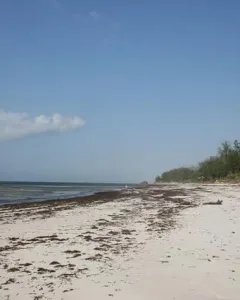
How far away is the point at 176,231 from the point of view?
14.7 metres

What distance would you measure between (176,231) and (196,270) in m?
6.07

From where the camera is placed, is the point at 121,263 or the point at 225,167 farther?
the point at 225,167

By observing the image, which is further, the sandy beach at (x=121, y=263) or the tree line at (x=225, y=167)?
the tree line at (x=225, y=167)

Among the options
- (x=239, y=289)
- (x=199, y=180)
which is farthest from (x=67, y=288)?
(x=199, y=180)

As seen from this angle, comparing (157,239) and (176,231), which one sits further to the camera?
(176,231)

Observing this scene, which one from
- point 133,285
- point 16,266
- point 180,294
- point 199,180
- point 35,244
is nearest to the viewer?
point 180,294

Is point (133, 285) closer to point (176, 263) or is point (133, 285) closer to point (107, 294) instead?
point (107, 294)

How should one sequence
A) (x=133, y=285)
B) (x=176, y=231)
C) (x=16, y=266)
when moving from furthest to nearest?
(x=176, y=231) → (x=16, y=266) → (x=133, y=285)

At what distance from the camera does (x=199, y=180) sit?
483 ft

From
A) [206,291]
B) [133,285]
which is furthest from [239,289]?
[133,285]

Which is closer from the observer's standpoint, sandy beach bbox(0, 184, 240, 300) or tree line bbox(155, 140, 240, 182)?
sandy beach bbox(0, 184, 240, 300)

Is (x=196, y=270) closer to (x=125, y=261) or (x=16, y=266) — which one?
(x=125, y=261)

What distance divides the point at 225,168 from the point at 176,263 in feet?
362

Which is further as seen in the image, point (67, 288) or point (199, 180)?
point (199, 180)
